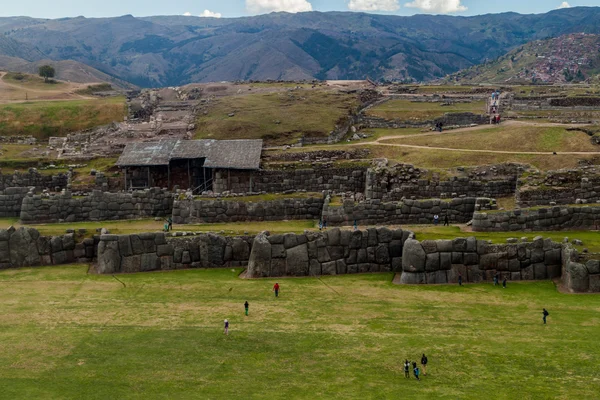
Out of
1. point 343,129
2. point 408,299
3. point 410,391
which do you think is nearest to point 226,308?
point 408,299

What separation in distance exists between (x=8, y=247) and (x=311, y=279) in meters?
16.2

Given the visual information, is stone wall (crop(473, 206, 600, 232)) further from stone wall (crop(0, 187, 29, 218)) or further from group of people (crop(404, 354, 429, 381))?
stone wall (crop(0, 187, 29, 218))

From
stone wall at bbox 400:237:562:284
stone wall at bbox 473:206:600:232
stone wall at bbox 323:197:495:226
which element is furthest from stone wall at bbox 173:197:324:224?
stone wall at bbox 400:237:562:284

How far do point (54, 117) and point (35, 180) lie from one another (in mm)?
17085

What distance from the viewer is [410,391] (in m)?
21.5

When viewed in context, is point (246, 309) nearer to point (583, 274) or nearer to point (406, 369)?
point (406, 369)

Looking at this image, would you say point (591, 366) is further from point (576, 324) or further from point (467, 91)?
point (467, 91)

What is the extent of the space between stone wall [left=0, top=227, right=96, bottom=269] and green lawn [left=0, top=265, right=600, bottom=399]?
2677 mm

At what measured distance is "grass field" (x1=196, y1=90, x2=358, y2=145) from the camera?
205ft

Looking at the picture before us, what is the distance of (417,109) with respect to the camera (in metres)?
75.4

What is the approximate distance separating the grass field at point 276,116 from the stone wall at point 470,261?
100 feet

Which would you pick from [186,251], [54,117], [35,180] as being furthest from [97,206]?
[54,117]

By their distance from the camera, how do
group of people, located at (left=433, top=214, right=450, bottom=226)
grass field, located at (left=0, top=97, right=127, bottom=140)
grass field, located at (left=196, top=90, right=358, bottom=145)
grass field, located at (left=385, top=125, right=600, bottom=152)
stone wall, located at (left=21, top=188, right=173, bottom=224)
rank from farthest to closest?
grass field, located at (left=0, top=97, right=127, bottom=140) < grass field, located at (left=196, top=90, right=358, bottom=145) < grass field, located at (left=385, top=125, right=600, bottom=152) < stone wall, located at (left=21, top=188, right=173, bottom=224) < group of people, located at (left=433, top=214, right=450, bottom=226)

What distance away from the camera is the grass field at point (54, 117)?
226 feet
